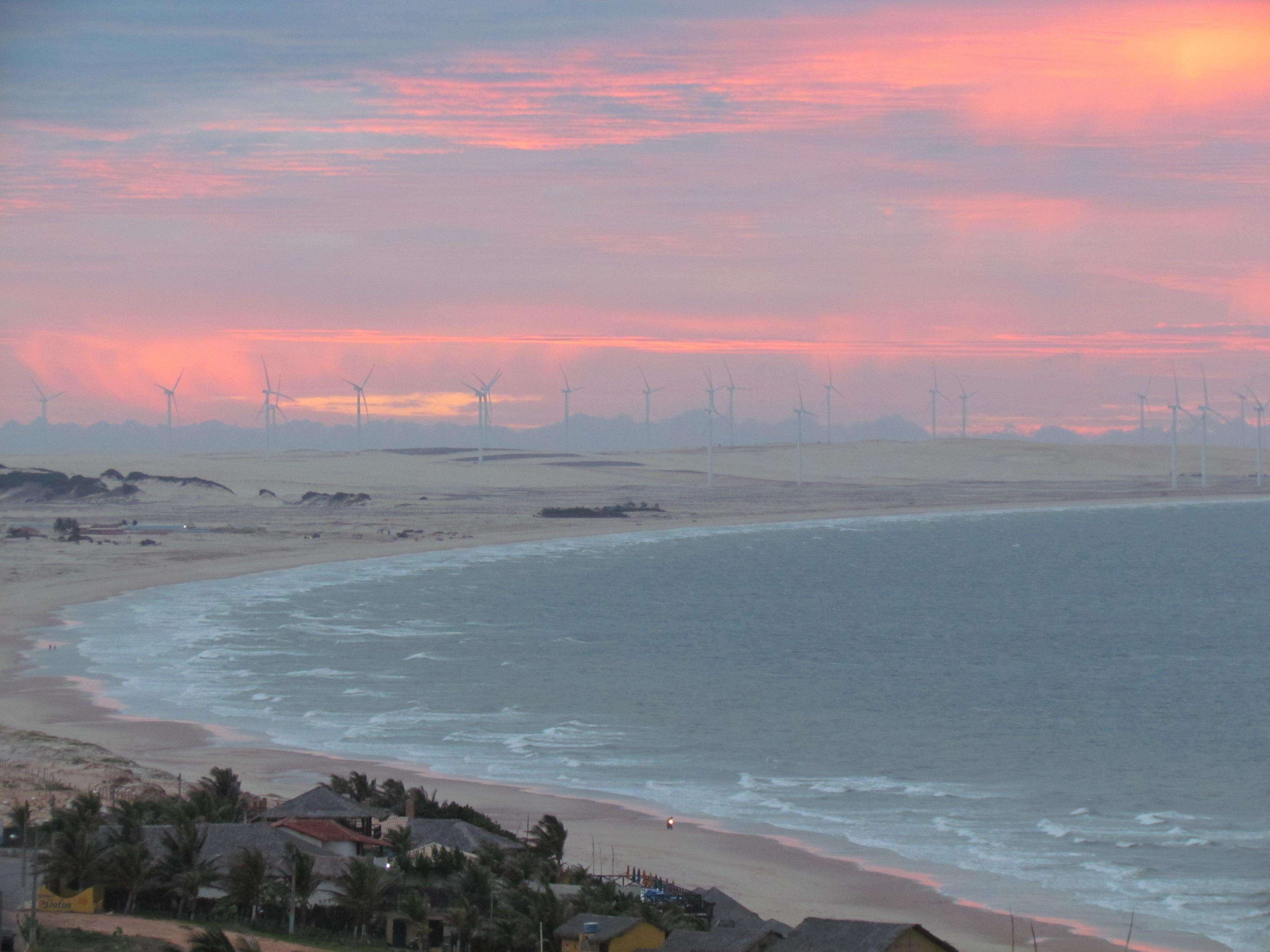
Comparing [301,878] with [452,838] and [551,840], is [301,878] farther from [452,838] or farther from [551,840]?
[551,840]

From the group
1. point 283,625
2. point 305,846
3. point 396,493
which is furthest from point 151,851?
point 396,493

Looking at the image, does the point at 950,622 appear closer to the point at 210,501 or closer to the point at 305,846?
the point at 305,846

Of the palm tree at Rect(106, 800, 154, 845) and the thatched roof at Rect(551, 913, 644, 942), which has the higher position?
the palm tree at Rect(106, 800, 154, 845)

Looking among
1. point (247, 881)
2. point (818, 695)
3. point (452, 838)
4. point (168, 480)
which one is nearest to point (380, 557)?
point (818, 695)

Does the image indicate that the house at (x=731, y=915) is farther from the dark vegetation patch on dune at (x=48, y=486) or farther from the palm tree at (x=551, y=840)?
the dark vegetation patch on dune at (x=48, y=486)

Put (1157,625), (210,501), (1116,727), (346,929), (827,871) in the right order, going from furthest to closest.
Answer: (210,501) < (1157,625) < (1116,727) < (827,871) < (346,929)

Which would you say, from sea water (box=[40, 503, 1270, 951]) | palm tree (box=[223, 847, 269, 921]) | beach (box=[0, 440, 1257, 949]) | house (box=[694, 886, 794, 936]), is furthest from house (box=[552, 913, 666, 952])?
sea water (box=[40, 503, 1270, 951])

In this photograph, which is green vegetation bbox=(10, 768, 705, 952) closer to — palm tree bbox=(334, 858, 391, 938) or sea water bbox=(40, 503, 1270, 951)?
palm tree bbox=(334, 858, 391, 938)

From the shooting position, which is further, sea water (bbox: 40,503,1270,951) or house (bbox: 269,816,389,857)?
sea water (bbox: 40,503,1270,951)
